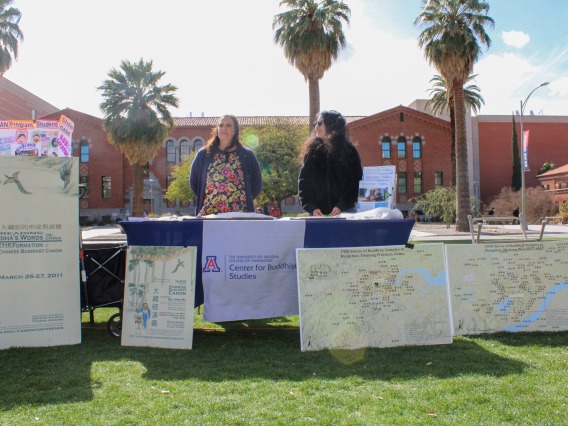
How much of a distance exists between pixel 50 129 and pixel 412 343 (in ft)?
17.5

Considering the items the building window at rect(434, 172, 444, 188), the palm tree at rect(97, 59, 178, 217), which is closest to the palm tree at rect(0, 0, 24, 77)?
the palm tree at rect(97, 59, 178, 217)

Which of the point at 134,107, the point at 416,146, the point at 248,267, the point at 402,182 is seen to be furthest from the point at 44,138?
the point at 416,146

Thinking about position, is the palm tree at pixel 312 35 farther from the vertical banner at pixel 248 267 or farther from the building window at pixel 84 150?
the building window at pixel 84 150

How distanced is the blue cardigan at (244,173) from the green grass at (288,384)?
159 cm

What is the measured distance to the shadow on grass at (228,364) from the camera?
126 inches

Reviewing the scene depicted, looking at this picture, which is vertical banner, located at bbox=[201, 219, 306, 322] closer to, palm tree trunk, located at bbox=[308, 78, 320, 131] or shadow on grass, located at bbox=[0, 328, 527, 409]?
shadow on grass, located at bbox=[0, 328, 527, 409]

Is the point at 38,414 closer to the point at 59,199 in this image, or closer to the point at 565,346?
the point at 59,199

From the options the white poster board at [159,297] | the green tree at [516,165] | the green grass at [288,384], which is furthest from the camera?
the green tree at [516,165]

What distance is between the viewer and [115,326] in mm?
4645

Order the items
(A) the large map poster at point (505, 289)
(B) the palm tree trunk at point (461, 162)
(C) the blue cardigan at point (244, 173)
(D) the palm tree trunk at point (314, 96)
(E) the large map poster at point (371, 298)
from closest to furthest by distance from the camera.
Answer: (E) the large map poster at point (371, 298) → (A) the large map poster at point (505, 289) → (C) the blue cardigan at point (244, 173) → (D) the palm tree trunk at point (314, 96) → (B) the palm tree trunk at point (461, 162)

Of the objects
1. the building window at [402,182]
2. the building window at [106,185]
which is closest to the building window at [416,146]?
the building window at [402,182]

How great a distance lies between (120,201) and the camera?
48375 mm

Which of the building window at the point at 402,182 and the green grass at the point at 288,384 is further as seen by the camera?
the building window at the point at 402,182

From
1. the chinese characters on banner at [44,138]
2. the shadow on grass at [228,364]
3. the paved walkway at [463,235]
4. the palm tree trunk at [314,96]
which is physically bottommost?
the paved walkway at [463,235]
